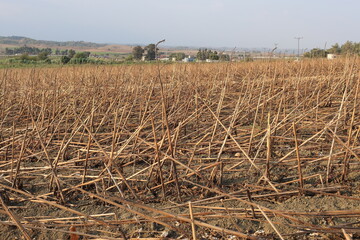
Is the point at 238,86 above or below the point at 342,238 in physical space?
above

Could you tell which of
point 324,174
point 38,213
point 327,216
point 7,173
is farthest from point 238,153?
point 7,173

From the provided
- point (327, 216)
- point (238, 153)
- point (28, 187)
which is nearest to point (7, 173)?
point (28, 187)

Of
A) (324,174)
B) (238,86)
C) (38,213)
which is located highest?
(238,86)

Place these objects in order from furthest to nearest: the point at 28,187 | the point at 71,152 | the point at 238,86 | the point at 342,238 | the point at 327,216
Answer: the point at 238,86 < the point at 71,152 < the point at 28,187 < the point at 327,216 < the point at 342,238

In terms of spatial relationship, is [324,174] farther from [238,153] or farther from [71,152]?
[71,152]

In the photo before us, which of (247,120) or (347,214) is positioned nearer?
(347,214)

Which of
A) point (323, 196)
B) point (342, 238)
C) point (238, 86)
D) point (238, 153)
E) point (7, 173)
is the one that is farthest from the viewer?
point (238, 86)

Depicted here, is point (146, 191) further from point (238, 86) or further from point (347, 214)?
point (238, 86)

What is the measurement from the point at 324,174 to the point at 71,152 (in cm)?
145

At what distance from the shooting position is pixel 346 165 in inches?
57.2

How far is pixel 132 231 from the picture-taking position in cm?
119

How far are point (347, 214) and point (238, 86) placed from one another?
3209 millimetres

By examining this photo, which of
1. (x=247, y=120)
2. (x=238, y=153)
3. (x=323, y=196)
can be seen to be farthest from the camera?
(x=247, y=120)

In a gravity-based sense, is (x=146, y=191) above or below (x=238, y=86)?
below
